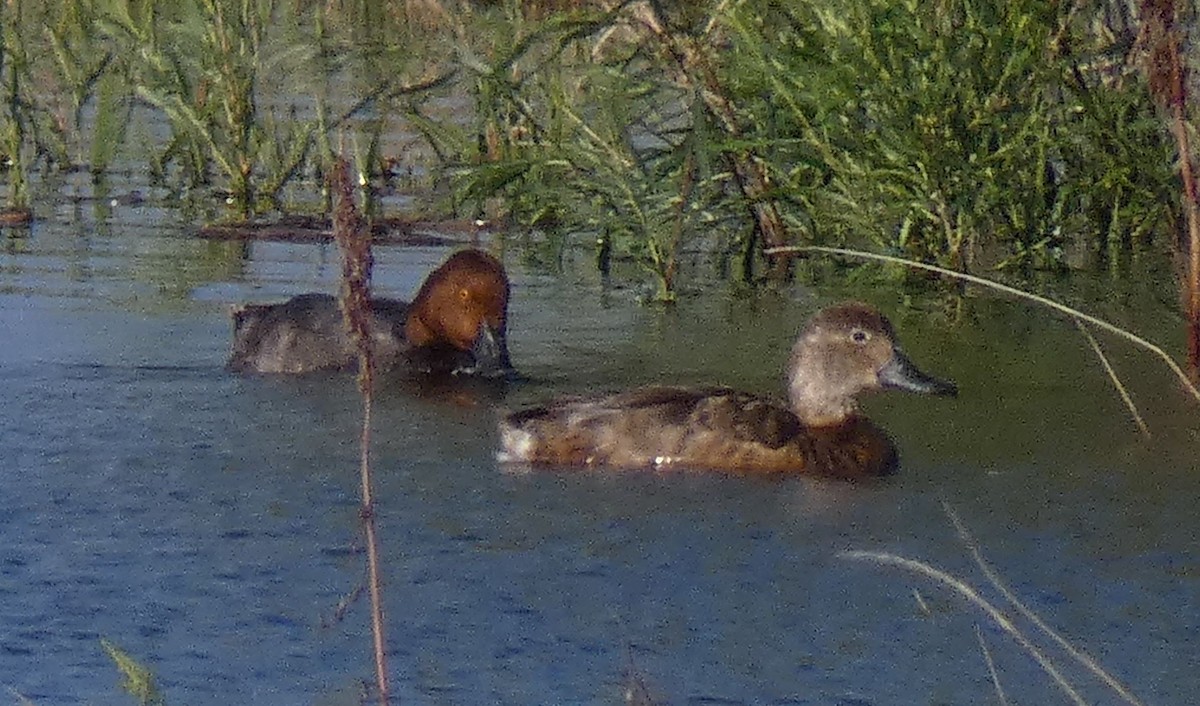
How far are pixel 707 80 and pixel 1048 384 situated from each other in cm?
209

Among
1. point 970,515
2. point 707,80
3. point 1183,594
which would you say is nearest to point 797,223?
point 707,80

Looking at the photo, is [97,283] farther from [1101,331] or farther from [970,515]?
[970,515]

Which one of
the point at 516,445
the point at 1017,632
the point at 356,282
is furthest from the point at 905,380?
the point at 356,282

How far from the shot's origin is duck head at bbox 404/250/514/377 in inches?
328

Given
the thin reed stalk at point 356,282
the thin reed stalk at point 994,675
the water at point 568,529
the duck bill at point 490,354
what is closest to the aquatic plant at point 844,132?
the water at point 568,529

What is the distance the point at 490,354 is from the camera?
8.27m

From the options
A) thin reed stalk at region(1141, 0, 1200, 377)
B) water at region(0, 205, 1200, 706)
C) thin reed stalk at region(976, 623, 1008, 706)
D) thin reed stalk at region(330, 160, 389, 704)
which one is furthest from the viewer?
thin reed stalk at region(1141, 0, 1200, 377)

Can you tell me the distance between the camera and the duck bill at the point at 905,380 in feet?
23.9

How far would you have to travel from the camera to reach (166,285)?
9.48 m

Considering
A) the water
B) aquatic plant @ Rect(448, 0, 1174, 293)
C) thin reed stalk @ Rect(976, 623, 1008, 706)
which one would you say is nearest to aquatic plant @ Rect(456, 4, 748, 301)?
aquatic plant @ Rect(448, 0, 1174, 293)

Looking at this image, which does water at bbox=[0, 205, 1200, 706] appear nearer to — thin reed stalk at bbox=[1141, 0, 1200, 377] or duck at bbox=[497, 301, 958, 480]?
duck at bbox=[497, 301, 958, 480]

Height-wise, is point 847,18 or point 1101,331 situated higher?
point 847,18

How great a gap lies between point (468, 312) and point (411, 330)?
320 mm

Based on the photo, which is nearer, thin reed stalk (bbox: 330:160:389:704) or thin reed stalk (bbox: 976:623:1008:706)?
thin reed stalk (bbox: 330:160:389:704)
